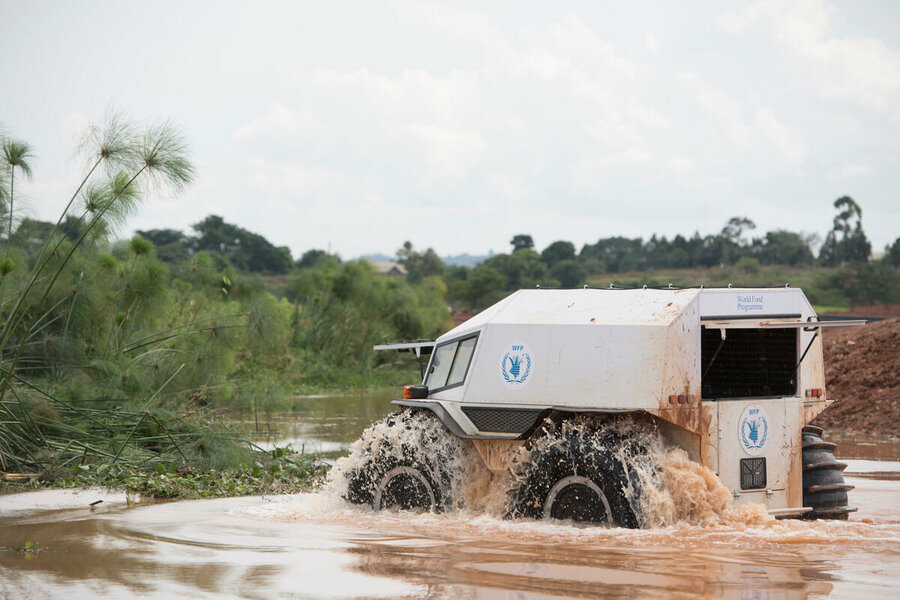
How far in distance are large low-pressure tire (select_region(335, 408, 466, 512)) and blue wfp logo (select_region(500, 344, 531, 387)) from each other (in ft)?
2.57

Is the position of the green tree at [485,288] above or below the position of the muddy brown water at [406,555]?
above

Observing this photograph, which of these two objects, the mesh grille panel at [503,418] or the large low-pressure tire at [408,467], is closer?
the mesh grille panel at [503,418]

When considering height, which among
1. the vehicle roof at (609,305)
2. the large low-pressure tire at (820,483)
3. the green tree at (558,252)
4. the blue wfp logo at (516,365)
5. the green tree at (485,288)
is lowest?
the large low-pressure tire at (820,483)

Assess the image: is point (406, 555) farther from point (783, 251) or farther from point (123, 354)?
point (783, 251)

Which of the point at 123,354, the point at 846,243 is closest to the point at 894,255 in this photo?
the point at 846,243

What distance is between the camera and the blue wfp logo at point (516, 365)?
31.9 feet

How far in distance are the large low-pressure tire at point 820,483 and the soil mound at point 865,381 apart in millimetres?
8550

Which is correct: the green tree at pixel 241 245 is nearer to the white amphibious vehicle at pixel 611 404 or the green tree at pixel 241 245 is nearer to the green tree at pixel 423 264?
the green tree at pixel 423 264

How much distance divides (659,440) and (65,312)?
9254 mm

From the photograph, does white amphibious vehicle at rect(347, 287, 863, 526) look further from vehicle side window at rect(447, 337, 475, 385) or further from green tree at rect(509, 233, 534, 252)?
green tree at rect(509, 233, 534, 252)

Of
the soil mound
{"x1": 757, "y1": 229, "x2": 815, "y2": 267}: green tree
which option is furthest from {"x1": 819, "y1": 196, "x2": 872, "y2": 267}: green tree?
the soil mound

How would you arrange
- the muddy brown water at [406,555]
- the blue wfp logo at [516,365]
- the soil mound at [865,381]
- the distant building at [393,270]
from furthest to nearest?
the distant building at [393,270] < the soil mound at [865,381] < the blue wfp logo at [516,365] < the muddy brown water at [406,555]

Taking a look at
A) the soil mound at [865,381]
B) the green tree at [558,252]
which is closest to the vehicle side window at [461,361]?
the soil mound at [865,381]

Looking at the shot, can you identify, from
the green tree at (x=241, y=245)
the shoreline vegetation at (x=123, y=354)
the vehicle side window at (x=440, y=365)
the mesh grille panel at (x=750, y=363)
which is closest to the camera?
the mesh grille panel at (x=750, y=363)
